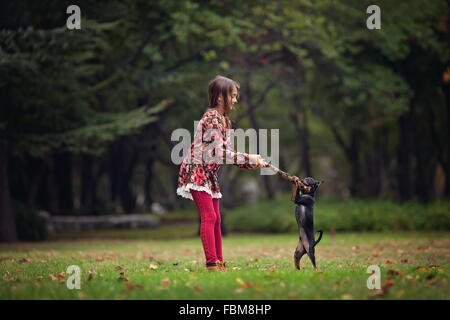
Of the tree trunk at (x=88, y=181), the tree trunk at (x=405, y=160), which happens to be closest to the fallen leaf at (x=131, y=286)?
the tree trunk at (x=405, y=160)

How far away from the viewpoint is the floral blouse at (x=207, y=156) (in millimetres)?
7727

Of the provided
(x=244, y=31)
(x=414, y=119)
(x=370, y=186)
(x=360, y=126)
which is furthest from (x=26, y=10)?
(x=370, y=186)

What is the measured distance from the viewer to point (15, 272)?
8.73 meters

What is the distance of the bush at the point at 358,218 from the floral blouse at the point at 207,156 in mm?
15490

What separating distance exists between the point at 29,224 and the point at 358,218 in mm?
11054

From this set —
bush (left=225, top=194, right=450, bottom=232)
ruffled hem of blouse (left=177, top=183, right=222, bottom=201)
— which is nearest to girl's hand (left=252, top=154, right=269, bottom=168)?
ruffled hem of blouse (left=177, top=183, right=222, bottom=201)

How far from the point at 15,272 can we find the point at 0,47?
8180 mm

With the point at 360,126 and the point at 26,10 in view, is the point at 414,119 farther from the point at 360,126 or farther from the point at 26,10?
the point at 26,10

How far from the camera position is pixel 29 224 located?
856 inches

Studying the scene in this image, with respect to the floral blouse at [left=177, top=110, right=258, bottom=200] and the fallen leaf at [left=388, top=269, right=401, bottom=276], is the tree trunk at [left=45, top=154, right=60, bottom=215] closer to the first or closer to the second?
the floral blouse at [left=177, top=110, right=258, bottom=200]

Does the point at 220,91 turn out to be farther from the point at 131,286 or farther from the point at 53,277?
the point at 53,277

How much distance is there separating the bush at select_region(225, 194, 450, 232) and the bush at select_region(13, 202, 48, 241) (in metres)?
8.13

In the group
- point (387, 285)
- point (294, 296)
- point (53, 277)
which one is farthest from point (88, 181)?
point (294, 296)

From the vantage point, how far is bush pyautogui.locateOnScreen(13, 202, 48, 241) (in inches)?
848
